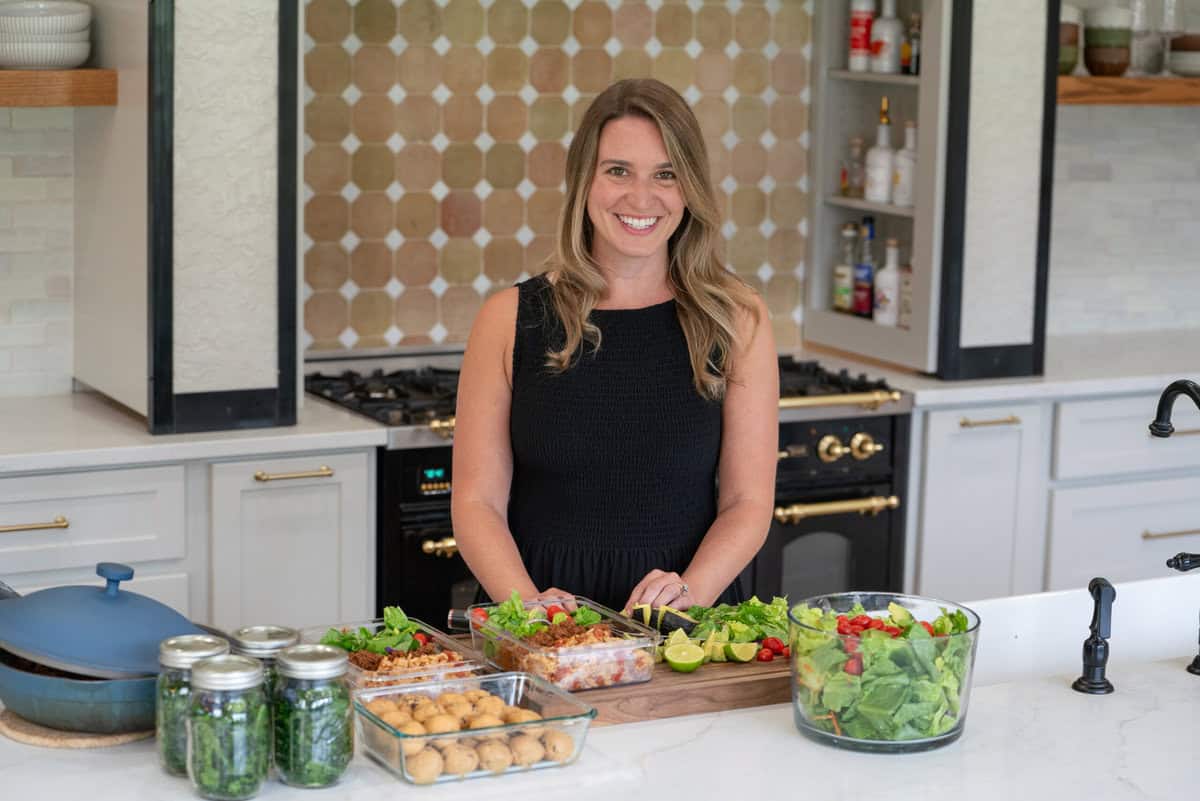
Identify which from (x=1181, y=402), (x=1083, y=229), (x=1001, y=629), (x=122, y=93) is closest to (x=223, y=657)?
(x=1001, y=629)

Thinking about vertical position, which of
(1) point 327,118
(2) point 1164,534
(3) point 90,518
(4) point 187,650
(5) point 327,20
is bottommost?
(2) point 1164,534

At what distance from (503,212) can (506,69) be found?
1.21ft

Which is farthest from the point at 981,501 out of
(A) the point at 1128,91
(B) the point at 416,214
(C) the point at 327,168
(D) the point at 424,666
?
(D) the point at 424,666

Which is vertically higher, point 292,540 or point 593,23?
point 593,23

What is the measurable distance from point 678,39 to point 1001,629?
2.55 meters

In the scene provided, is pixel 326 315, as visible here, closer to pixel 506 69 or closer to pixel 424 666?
pixel 506 69

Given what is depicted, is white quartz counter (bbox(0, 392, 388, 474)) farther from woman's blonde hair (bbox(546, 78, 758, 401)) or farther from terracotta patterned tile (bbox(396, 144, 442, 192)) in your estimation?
woman's blonde hair (bbox(546, 78, 758, 401))

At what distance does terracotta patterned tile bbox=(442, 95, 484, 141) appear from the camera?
14.4 feet

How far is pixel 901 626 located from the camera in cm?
211

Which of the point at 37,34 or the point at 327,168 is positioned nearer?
the point at 37,34

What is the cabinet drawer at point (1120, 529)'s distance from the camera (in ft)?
14.8

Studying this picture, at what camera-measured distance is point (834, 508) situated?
419cm

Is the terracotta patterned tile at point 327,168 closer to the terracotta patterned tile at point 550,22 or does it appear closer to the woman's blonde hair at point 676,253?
the terracotta patterned tile at point 550,22

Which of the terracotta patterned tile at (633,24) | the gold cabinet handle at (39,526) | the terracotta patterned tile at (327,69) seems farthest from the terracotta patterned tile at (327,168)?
the gold cabinet handle at (39,526)
